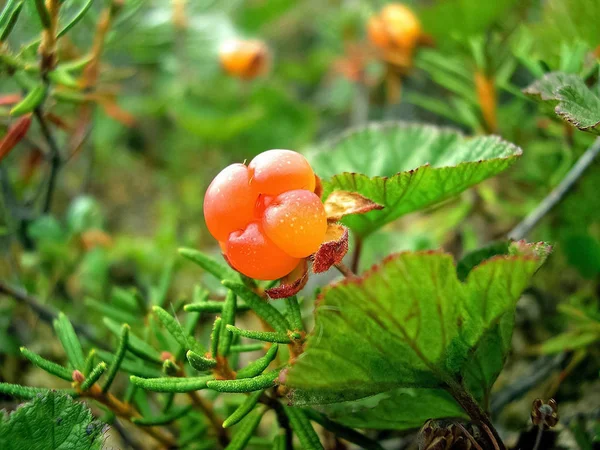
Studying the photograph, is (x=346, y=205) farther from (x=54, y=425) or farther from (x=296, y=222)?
(x=54, y=425)

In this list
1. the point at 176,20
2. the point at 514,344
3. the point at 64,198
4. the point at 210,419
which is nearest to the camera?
the point at 210,419

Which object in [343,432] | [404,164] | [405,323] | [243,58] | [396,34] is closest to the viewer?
[405,323]

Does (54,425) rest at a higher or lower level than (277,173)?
lower

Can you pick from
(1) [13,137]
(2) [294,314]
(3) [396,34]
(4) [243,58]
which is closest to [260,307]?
(2) [294,314]

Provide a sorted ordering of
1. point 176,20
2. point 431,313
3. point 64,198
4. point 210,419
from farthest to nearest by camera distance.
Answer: point 176,20, point 64,198, point 210,419, point 431,313

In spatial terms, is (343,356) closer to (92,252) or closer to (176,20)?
(92,252)

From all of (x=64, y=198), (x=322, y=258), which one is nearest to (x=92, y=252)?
(x=64, y=198)

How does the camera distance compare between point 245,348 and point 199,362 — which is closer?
point 199,362
